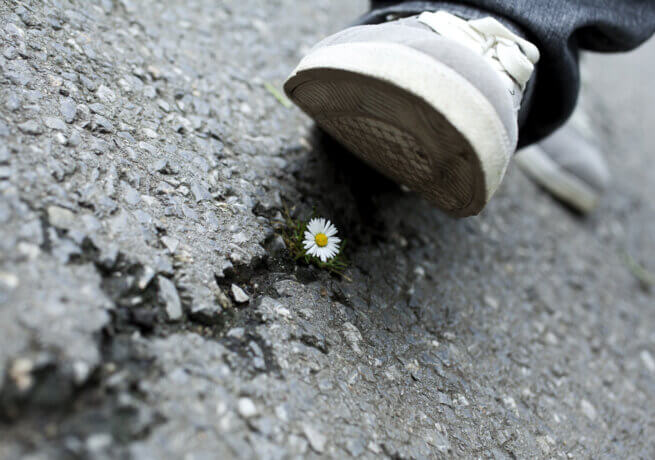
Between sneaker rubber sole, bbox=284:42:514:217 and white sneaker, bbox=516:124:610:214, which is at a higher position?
sneaker rubber sole, bbox=284:42:514:217

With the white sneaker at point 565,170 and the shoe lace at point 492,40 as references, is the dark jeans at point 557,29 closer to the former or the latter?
the shoe lace at point 492,40

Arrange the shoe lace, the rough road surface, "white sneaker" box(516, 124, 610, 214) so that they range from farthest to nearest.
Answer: "white sneaker" box(516, 124, 610, 214)
the shoe lace
the rough road surface

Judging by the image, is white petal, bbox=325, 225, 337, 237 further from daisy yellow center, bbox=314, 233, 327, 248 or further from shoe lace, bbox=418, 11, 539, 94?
shoe lace, bbox=418, 11, 539, 94

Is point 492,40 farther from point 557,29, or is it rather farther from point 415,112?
point 415,112

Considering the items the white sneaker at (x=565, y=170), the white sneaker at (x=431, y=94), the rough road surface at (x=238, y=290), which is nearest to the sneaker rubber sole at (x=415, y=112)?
the white sneaker at (x=431, y=94)

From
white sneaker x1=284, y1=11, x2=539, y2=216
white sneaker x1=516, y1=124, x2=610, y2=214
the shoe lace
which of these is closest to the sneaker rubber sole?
white sneaker x1=284, y1=11, x2=539, y2=216

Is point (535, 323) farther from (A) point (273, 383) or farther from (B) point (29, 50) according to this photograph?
(B) point (29, 50)

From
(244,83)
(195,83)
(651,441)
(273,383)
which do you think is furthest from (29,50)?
(651,441)
